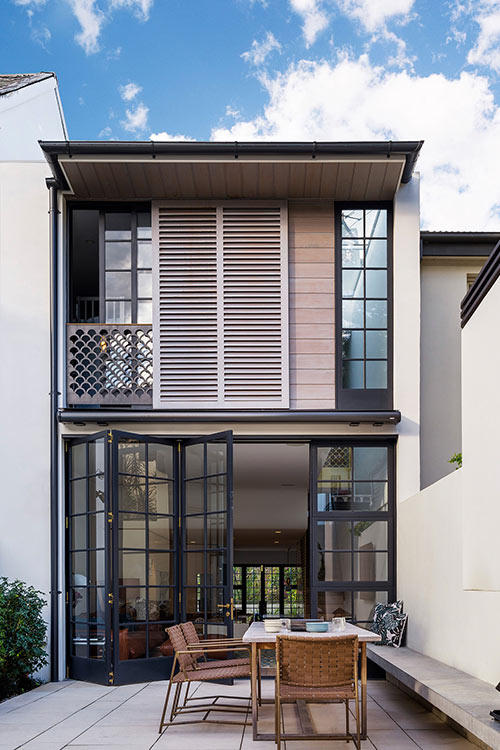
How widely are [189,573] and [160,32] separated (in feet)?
35.2

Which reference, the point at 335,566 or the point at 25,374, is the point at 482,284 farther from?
the point at 25,374

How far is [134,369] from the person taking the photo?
27.5 ft

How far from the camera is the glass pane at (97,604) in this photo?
790 cm

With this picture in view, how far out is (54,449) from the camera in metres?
8.29

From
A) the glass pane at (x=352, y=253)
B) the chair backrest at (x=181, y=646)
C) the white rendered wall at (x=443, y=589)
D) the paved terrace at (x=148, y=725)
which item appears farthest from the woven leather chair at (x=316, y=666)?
the glass pane at (x=352, y=253)

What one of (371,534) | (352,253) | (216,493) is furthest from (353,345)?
(216,493)

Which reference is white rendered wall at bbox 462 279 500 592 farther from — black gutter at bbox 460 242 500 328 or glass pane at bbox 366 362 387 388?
glass pane at bbox 366 362 387 388

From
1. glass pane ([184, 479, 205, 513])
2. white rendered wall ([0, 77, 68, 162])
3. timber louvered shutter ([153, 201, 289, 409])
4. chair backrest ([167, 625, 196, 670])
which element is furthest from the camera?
white rendered wall ([0, 77, 68, 162])

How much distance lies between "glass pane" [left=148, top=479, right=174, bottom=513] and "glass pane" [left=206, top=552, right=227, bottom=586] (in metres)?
0.69

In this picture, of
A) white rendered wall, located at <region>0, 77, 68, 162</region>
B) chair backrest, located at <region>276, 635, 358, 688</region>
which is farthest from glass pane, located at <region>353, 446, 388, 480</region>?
white rendered wall, located at <region>0, 77, 68, 162</region>

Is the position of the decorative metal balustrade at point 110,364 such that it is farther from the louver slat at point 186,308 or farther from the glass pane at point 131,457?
the glass pane at point 131,457

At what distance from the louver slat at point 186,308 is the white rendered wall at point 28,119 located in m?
2.59

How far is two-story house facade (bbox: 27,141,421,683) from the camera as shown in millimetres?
8086

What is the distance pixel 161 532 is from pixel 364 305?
10.5 ft
